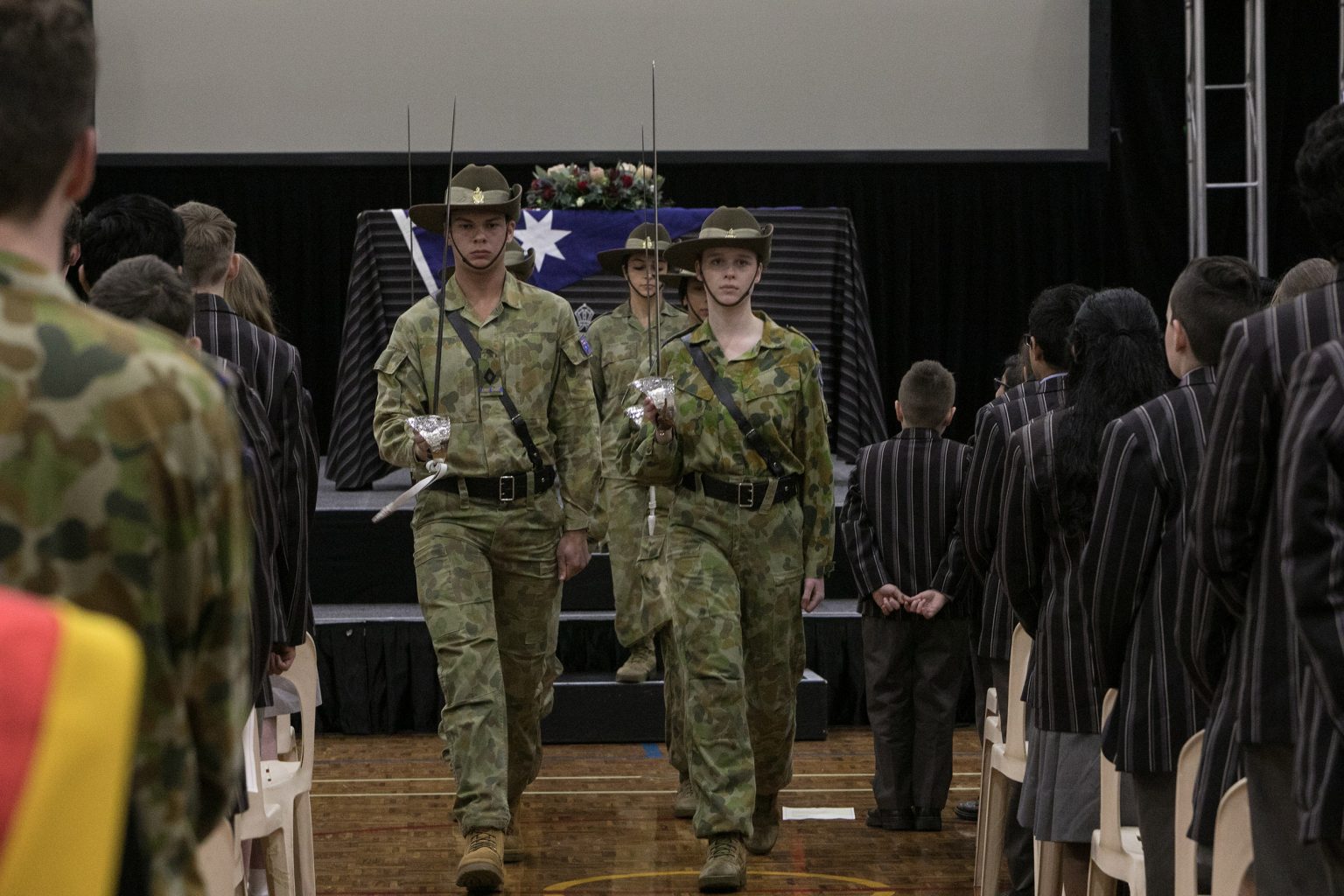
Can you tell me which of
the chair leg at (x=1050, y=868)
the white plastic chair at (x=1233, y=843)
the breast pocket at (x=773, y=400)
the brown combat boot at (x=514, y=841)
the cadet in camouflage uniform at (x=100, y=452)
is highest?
the breast pocket at (x=773, y=400)

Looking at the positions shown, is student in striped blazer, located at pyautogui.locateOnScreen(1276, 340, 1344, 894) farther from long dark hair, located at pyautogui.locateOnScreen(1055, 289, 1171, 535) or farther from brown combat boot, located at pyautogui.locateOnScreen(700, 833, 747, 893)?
brown combat boot, located at pyautogui.locateOnScreen(700, 833, 747, 893)

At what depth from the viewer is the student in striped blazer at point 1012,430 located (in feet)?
14.9

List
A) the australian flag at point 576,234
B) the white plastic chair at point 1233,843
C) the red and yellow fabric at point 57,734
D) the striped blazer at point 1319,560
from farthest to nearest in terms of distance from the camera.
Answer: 1. the australian flag at point 576,234
2. the white plastic chair at point 1233,843
3. the striped blazer at point 1319,560
4. the red and yellow fabric at point 57,734

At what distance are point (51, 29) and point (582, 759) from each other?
19.5 ft

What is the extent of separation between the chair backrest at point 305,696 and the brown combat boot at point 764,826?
1734 mm

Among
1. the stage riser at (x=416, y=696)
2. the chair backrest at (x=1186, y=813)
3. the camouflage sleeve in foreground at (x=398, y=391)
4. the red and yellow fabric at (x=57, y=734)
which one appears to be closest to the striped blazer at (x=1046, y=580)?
the chair backrest at (x=1186, y=813)

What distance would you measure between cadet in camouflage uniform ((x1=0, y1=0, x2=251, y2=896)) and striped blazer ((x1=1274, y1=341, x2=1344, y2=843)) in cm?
127

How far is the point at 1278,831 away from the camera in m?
2.33

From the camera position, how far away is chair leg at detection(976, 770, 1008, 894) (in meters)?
4.62

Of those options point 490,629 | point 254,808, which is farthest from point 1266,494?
point 490,629

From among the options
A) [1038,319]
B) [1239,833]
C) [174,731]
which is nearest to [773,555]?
[1038,319]

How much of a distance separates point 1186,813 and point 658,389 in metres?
2.45

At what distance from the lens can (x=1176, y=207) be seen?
37.9 ft

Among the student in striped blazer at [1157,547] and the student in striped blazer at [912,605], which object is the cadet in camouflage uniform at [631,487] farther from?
the student in striped blazer at [1157,547]
